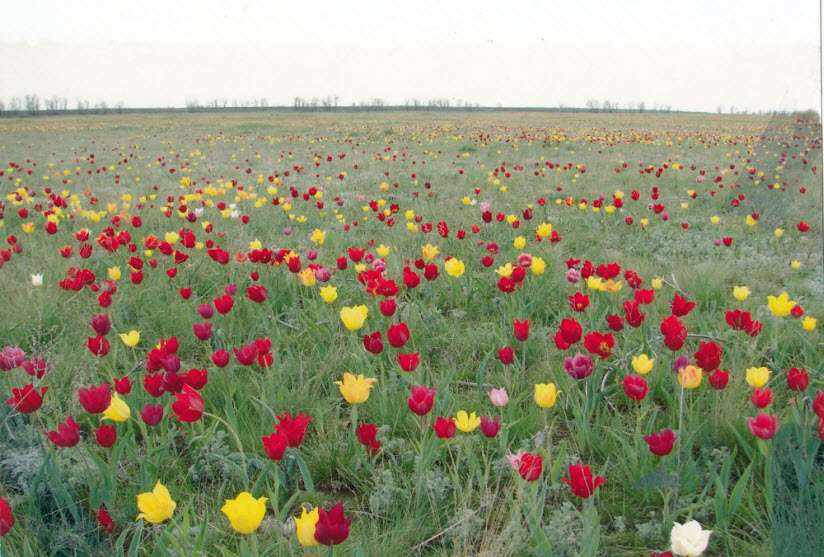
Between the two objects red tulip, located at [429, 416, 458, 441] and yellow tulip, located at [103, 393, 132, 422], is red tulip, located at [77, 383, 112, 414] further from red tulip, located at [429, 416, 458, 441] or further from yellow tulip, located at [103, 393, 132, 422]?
red tulip, located at [429, 416, 458, 441]

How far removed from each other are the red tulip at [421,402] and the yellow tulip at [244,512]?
0.54 meters

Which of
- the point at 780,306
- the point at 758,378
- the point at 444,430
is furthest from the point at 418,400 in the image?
the point at 780,306

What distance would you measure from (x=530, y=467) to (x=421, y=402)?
0.38 m

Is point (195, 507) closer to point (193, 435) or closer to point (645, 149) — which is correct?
point (193, 435)

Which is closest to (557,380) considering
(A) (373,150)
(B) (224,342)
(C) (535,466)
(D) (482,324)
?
(D) (482,324)

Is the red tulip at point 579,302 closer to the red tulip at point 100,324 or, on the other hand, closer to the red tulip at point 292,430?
the red tulip at point 292,430

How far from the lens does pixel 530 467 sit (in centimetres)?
133

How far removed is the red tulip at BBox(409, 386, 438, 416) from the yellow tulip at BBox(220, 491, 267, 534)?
0.54m

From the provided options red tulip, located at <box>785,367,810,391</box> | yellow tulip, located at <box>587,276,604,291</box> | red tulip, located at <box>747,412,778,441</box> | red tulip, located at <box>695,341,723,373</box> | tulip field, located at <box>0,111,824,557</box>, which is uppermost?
yellow tulip, located at <box>587,276,604,291</box>

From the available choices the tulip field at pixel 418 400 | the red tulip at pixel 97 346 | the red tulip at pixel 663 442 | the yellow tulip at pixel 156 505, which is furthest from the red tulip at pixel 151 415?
the red tulip at pixel 663 442

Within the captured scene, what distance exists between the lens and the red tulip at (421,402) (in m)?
1.55

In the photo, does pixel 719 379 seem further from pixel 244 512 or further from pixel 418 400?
pixel 244 512

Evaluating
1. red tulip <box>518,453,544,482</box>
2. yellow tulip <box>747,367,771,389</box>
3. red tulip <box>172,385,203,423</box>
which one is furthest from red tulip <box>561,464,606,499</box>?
red tulip <box>172,385,203,423</box>

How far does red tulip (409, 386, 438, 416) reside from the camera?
155 cm
